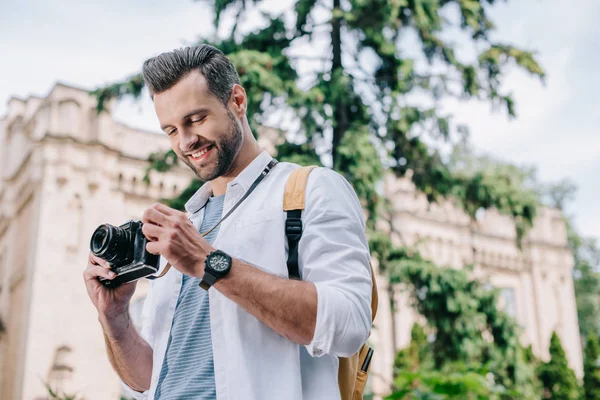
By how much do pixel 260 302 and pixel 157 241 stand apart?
283 mm

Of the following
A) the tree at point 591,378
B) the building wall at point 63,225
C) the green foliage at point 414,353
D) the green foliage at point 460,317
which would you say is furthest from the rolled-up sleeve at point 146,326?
the tree at point 591,378

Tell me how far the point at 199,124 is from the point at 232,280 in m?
0.46

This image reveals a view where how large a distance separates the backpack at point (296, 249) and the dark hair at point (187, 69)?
11.5 inches

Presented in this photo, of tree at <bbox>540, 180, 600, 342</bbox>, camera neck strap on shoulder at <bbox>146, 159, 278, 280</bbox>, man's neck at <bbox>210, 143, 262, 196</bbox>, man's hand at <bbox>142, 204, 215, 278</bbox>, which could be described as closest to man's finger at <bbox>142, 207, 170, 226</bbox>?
man's hand at <bbox>142, 204, 215, 278</bbox>

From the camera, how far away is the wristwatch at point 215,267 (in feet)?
4.93

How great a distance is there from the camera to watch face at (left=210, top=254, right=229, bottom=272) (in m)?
1.50

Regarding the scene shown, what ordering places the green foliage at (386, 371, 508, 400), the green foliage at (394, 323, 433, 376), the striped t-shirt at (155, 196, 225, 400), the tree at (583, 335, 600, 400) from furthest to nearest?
the tree at (583, 335, 600, 400) < the green foliage at (394, 323, 433, 376) < the green foliage at (386, 371, 508, 400) < the striped t-shirt at (155, 196, 225, 400)

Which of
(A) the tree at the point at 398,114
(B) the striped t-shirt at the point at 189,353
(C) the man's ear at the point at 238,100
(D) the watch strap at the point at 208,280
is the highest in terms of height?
(A) the tree at the point at 398,114

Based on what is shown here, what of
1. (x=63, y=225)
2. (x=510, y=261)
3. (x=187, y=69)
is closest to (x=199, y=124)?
(x=187, y=69)

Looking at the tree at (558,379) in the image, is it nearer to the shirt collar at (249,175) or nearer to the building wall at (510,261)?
the building wall at (510,261)

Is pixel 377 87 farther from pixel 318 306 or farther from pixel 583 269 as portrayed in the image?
pixel 583 269

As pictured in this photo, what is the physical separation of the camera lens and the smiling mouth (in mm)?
254

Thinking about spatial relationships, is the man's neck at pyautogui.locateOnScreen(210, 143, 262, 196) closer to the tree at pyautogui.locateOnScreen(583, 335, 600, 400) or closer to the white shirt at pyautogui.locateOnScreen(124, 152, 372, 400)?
the white shirt at pyautogui.locateOnScreen(124, 152, 372, 400)

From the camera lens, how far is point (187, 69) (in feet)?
5.86
